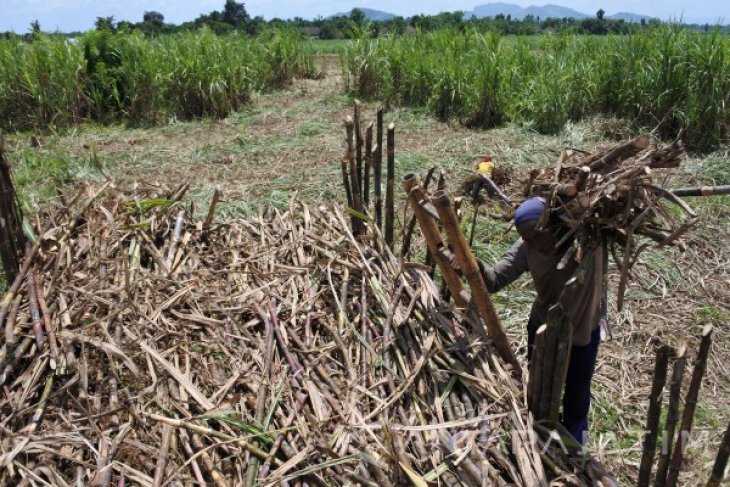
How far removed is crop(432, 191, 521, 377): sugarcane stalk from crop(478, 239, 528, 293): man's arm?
0.61 ft

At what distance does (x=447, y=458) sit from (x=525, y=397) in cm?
41

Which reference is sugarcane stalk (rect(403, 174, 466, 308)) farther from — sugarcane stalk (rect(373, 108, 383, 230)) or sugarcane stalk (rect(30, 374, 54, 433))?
sugarcane stalk (rect(30, 374, 54, 433))

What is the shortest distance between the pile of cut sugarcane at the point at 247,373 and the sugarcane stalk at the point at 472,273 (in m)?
0.08

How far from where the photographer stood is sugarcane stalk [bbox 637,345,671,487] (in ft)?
4.54

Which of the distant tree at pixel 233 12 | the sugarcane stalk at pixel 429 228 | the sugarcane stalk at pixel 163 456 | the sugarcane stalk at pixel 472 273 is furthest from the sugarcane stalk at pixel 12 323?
the distant tree at pixel 233 12

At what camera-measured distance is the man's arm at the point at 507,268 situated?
2.27 metres

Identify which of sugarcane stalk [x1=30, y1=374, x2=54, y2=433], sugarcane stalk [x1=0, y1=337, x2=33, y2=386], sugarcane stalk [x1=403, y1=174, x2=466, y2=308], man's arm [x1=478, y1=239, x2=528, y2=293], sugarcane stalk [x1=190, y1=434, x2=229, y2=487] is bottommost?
sugarcane stalk [x1=190, y1=434, x2=229, y2=487]

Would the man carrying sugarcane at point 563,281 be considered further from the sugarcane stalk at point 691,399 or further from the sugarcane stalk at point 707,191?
the sugarcane stalk at point 691,399

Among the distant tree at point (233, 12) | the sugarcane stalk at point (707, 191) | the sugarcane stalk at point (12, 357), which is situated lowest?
the sugarcane stalk at point (12, 357)

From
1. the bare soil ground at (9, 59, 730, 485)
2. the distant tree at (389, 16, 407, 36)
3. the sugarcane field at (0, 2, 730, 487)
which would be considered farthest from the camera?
the distant tree at (389, 16, 407, 36)

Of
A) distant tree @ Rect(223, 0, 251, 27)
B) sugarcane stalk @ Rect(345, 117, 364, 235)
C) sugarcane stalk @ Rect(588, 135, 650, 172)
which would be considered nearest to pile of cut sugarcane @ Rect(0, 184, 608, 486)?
sugarcane stalk @ Rect(345, 117, 364, 235)

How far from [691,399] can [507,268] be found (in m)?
0.96

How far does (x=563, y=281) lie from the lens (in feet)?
6.95

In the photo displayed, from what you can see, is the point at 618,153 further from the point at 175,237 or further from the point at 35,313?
the point at 35,313
